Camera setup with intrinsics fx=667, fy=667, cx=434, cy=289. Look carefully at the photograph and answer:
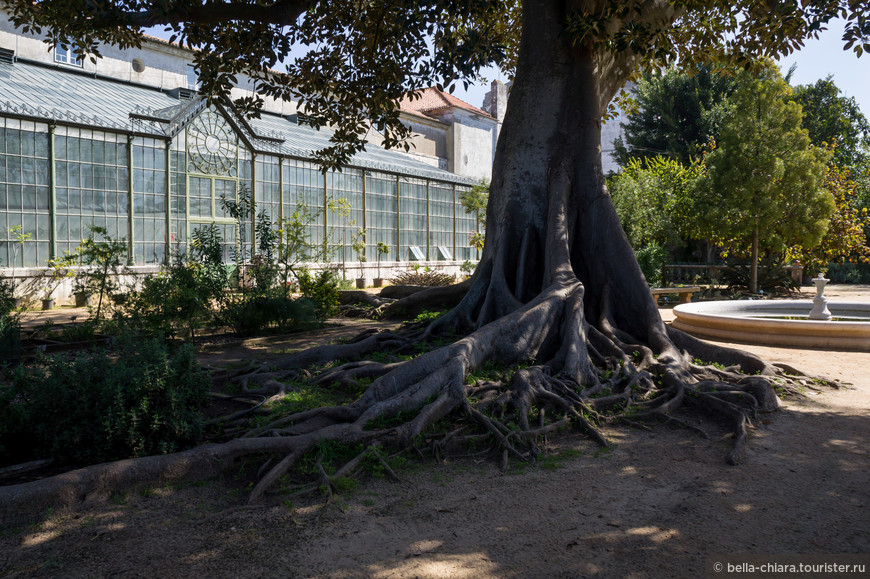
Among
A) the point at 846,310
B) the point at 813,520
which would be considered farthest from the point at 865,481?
the point at 846,310

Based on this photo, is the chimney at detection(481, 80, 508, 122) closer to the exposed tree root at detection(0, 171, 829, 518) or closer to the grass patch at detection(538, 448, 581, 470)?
the exposed tree root at detection(0, 171, 829, 518)

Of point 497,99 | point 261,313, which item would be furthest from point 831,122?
point 261,313

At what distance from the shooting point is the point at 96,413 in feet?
13.9

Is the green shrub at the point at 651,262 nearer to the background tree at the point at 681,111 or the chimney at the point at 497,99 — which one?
the background tree at the point at 681,111

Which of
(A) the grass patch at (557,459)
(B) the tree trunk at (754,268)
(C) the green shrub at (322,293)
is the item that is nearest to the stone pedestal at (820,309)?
(B) the tree trunk at (754,268)

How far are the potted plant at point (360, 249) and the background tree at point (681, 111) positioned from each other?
16987 mm

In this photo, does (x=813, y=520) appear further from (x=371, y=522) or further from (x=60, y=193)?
(x=60, y=193)

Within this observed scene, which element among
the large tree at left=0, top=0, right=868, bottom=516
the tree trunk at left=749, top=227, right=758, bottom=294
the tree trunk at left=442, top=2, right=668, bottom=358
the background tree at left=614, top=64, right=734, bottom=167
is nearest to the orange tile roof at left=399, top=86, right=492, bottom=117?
the background tree at left=614, top=64, right=734, bottom=167

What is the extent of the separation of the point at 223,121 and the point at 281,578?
58.0ft

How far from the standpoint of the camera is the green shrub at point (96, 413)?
421cm

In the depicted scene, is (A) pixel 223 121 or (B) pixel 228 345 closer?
(B) pixel 228 345

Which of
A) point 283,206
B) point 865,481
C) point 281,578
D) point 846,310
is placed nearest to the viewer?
point 281,578

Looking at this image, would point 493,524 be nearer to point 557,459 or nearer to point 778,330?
point 557,459

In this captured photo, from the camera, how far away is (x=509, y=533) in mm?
3490
